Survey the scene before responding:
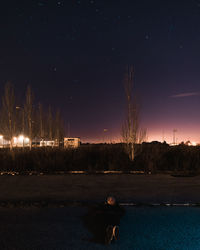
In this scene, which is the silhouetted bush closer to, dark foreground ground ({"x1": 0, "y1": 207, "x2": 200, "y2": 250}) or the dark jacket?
dark foreground ground ({"x1": 0, "y1": 207, "x2": 200, "y2": 250})

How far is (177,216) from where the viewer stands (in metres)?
5.13

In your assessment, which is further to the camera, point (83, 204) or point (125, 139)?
point (125, 139)

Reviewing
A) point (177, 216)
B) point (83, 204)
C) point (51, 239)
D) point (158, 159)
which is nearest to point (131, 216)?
point (177, 216)

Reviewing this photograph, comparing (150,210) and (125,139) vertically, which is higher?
(125,139)

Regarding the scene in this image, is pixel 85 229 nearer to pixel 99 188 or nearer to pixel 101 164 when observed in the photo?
pixel 99 188

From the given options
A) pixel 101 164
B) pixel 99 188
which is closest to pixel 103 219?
pixel 99 188

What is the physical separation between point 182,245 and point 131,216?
1471 mm

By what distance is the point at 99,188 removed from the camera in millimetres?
7707

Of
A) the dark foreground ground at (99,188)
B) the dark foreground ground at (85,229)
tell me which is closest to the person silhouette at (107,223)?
the dark foreground ground at (85,229)

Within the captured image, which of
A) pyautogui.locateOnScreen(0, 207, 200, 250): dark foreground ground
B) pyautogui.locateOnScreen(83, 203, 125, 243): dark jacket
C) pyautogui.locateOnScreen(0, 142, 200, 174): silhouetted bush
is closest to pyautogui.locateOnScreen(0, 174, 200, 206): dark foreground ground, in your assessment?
pyautogui.locateOnScreen(0, 207, 200, 250): dark foreground ground

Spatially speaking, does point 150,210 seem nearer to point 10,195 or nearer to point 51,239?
point 51,239

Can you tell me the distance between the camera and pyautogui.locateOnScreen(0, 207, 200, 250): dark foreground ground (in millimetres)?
3771

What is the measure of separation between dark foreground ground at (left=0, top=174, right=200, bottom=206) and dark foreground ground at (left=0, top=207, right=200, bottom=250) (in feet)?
2.99

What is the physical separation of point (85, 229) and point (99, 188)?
3341 mm
